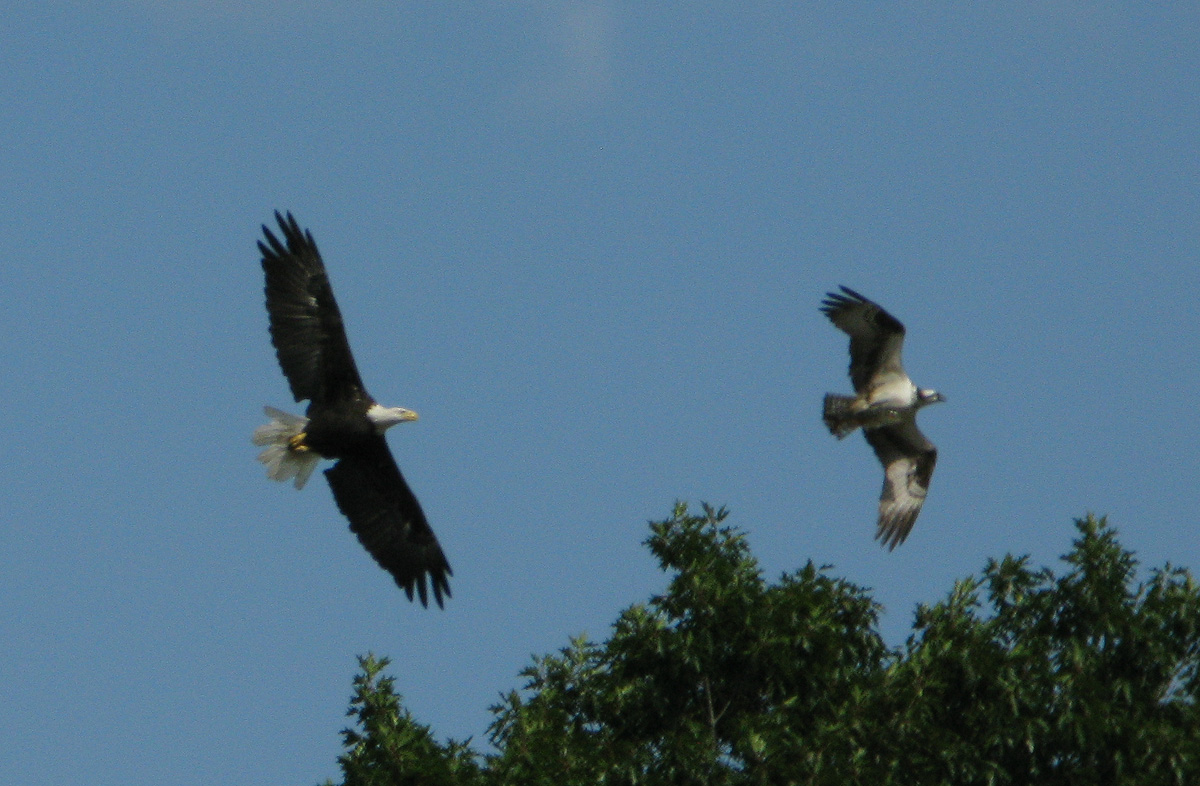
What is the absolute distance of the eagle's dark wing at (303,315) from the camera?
12883mm

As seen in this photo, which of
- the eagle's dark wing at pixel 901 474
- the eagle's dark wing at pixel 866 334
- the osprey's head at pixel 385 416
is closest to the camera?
the osprey's head at pixel 385 416

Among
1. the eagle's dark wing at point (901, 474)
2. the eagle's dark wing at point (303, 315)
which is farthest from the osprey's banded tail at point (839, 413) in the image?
the eagle's dark wing at point (303, 315)

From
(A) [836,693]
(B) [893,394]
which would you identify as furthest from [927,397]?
(A) [836,693]

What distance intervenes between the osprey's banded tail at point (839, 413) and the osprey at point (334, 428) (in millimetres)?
3655

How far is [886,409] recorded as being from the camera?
589 inches

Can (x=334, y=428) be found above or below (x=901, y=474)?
below

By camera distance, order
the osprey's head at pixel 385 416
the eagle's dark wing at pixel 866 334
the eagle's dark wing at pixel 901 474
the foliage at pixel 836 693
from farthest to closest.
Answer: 1. the eagle's dark wing at pixel 901 474
2. the eagle's dark wing at pixel 866 334
3. the osprey's head at pixel 385 416
4. the foliage at pixel 836 693

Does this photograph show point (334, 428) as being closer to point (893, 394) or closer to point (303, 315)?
point (303, 315)

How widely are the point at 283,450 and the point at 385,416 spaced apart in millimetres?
869

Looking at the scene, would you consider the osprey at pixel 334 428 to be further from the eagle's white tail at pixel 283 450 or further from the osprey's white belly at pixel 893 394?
the osprey's white belly at pixel 893 394

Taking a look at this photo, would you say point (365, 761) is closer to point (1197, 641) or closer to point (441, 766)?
point (441, 766)

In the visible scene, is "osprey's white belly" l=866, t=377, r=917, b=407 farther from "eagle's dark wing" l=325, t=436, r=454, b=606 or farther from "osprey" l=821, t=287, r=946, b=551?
"eagle's dark wing" l=325, t=436, r=454, b=606

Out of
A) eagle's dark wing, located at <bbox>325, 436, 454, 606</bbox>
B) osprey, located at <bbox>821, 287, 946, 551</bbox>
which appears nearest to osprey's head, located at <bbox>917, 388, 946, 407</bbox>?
osprey, located at <bbox>821, 287, 946, 551</bbox>

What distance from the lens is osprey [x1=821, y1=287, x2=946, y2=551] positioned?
14648 mm
